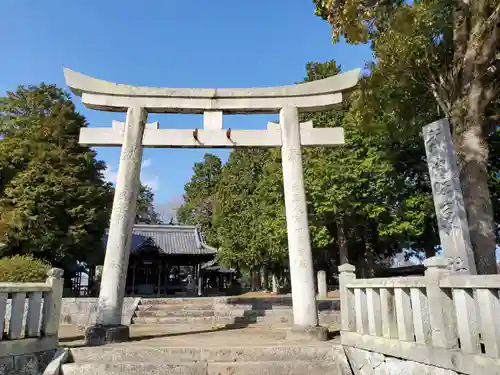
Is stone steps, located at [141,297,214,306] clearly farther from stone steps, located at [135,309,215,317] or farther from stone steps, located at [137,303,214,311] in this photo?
stone steps, located at [135,309,215,317]

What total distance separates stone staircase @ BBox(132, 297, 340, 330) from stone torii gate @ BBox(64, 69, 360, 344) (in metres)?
2.94

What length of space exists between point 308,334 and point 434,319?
2.83 metres

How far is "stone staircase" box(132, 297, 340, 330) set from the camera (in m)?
9.51

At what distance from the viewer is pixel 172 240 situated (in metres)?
25.8

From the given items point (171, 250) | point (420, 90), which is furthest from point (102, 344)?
point (171, 250)

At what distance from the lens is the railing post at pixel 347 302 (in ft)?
18.5

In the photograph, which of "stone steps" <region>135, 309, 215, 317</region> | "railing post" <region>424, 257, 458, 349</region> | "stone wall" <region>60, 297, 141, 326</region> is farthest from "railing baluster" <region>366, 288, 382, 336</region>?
"stone wall" <region>60, 297, 141, 326</region>

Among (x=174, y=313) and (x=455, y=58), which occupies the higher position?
(x=455, y=58)

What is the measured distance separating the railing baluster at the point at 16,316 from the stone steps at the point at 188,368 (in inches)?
30.3

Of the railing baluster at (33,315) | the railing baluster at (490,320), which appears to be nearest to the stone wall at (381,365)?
the railing baluster at (490,320)

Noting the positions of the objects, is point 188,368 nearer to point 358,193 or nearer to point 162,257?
point 358,193

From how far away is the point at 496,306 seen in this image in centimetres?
344

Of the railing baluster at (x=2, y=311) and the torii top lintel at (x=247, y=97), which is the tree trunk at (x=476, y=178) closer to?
the torii top lintel at (x=247, y=97)

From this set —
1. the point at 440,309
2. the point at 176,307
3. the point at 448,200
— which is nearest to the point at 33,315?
the point at 440,309
